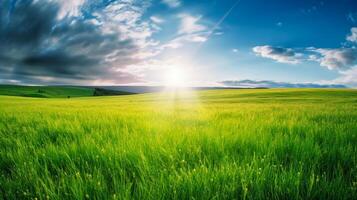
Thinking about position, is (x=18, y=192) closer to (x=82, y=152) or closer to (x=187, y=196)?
(x=82, y=152)

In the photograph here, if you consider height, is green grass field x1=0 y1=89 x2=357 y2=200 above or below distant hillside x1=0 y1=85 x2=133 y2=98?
above

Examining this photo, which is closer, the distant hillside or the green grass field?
the green grass field

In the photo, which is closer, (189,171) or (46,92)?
(189,171)

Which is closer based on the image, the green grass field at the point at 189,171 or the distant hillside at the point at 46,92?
the green grass field at the point at 189,171

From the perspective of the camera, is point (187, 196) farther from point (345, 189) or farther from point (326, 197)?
→ point (345, 189)

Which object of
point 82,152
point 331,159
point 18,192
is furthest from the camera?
point 82,152

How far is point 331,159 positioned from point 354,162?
25 cm

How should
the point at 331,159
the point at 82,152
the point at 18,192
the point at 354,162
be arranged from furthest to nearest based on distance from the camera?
the point at 82,152, the point at 331,159, the point at 354,162, the point at 18,192

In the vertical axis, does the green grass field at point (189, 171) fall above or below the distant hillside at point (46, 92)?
above

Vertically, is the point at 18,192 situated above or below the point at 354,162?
below

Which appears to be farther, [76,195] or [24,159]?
[24,159]

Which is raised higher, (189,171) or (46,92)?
(189,171)

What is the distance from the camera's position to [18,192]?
1363mm

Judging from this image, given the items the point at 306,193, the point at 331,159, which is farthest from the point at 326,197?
the point at 331,159
